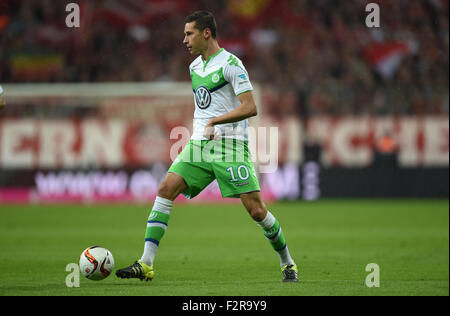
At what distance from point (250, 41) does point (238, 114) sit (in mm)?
17816

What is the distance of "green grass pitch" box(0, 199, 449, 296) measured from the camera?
6.82m

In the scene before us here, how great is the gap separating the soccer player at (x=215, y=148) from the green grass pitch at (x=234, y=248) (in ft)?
1.68

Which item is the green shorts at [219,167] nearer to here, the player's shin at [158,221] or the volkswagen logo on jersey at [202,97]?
the player's shin at [158,221]

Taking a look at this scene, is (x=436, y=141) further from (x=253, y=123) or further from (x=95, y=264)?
(x=95, y=264)

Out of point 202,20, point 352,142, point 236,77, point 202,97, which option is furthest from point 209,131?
point 352,142

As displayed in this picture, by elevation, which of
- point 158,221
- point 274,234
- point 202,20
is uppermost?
point 202,20

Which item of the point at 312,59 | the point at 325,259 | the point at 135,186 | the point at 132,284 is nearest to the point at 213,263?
the point at 325,259

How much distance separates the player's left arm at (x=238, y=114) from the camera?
6.88 m

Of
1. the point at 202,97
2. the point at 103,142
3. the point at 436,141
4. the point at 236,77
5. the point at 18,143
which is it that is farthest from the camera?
the point at 103,142

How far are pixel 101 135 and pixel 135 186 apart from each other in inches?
78.2

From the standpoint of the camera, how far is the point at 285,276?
7160mm

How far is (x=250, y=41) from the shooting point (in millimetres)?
24406
